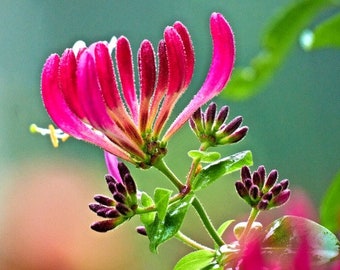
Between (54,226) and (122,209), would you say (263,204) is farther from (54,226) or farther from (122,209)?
(54,226)

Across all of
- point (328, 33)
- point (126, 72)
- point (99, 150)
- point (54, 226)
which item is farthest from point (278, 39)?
point (99, 150)

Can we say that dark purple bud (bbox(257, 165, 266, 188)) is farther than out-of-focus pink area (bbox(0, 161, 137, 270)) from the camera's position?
No

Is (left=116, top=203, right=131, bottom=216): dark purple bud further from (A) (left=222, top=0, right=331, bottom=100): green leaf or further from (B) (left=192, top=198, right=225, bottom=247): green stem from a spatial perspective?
(A) (left=222, top=0, right=331, bottom=100): green leaf

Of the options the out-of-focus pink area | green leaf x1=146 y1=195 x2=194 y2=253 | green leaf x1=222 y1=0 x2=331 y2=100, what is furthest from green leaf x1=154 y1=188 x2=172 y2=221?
the out-of-focus pink area

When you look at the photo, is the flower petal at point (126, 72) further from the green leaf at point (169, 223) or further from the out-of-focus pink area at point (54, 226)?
the out-of-focus pink area at point (54, 226)

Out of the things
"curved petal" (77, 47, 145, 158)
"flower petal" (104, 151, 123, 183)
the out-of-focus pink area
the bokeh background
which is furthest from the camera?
the bokeh background

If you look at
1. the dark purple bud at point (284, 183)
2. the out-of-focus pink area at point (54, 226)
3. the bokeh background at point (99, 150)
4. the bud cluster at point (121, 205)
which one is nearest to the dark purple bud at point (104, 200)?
the bud cluster at point (121, 205)

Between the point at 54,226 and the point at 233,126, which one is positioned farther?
the point at 54,226

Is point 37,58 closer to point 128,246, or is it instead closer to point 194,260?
point 128,246
